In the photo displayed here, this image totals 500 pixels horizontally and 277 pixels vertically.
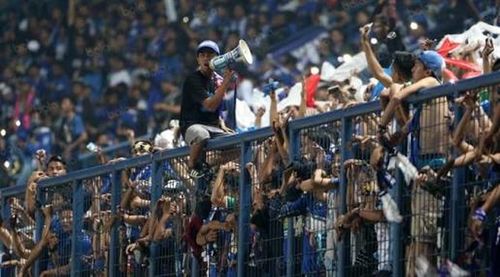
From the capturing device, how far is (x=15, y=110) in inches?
1227

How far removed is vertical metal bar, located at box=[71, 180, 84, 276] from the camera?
60.1ft

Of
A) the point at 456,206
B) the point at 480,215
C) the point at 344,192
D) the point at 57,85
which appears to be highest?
the point at 57,85

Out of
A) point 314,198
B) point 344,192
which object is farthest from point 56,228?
point 344,192

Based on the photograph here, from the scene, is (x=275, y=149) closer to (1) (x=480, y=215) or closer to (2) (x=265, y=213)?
(2) (x=265, y=213)

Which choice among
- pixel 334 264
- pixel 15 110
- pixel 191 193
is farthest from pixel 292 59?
pixel 334 264

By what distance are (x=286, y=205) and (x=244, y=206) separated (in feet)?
2.26

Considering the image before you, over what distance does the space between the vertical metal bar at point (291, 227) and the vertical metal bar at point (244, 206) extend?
617mm

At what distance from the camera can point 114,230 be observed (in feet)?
58.3

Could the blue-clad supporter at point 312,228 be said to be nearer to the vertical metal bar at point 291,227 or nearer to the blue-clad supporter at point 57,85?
the vertical metal bar at point 291,227

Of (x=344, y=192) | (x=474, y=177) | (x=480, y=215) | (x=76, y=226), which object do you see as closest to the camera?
(x=480, y=215)

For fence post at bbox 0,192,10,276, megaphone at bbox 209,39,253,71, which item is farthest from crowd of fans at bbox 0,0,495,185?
megaphone at bbox 209,39,253,71

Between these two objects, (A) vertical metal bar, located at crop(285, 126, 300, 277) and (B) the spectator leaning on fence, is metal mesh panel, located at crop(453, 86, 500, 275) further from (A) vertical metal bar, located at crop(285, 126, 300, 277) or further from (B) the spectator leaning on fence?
(B) the spectator leaning on fence

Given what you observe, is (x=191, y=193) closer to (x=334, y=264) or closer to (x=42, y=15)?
(x=334, y=264)

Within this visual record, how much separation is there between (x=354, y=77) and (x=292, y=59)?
21.8 feet
